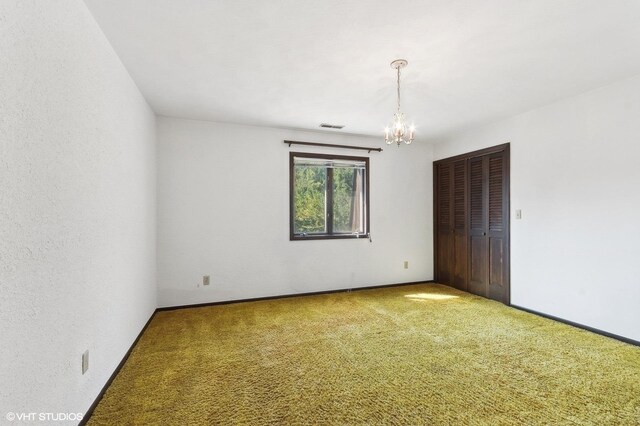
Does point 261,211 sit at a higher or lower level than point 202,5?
lower

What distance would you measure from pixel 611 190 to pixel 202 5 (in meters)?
3.95

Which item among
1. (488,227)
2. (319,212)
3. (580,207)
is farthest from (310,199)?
(580,207)

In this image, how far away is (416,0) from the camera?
181 centimetres

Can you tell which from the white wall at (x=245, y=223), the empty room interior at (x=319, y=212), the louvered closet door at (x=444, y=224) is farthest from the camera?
the louvered closet door at (x=444, y=224)

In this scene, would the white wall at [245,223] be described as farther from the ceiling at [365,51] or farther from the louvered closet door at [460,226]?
the louvered closet door at [460,226]

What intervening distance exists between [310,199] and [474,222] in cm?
254

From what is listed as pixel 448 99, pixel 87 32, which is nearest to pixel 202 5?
pixel 87 32

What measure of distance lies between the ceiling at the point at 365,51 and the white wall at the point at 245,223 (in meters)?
0.66

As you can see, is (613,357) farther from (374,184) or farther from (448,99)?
(374,184)

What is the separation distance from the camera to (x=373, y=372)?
2324 millimetres

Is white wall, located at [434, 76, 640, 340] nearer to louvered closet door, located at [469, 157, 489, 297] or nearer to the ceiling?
the ceiling

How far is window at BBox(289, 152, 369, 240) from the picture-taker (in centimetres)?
463

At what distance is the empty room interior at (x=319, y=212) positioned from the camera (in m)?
1.57

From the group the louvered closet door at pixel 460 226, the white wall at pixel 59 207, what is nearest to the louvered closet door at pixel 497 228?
the louvered closet door at pixel 460 226
